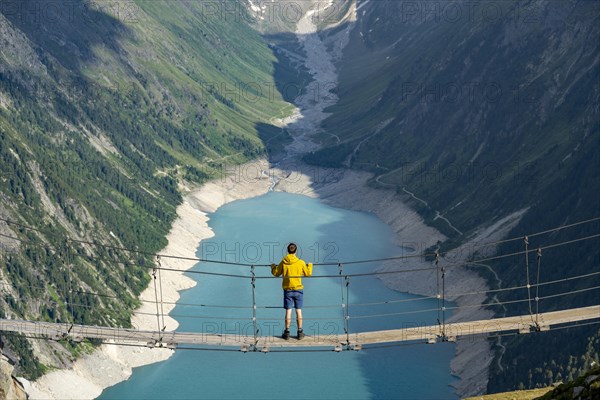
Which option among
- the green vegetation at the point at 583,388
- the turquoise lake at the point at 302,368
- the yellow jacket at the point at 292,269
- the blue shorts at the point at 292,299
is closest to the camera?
the green vegetation at the point at 583,388

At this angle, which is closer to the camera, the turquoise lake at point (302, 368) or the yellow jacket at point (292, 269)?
the yellow jacket at point (292, 269)

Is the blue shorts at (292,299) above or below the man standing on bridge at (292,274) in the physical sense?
below

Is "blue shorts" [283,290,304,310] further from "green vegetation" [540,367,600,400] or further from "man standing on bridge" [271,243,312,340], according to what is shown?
"green vegetation" [540,367,600,400]

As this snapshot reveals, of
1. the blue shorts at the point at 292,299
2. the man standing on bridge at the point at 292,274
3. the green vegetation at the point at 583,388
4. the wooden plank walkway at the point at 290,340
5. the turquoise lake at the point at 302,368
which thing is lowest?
the green vegetation at the point at 583,388

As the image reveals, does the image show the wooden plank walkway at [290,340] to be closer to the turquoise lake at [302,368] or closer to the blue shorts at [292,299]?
the blue shorts at [292,299]

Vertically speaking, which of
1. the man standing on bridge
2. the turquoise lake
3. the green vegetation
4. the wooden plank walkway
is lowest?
the green vegetation

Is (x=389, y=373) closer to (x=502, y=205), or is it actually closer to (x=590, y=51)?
(x=502, y=205)

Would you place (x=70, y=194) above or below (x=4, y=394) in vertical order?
above

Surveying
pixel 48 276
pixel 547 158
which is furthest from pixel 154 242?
pixel 547 158

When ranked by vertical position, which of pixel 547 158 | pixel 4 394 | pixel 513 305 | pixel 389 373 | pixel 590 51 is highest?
pixel 590 51

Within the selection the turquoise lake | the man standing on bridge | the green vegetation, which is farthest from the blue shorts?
the turquoise lake

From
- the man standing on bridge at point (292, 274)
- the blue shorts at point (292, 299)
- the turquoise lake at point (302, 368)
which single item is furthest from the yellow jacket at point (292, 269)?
the turquoise lake at point (302, 368)
